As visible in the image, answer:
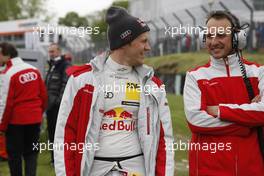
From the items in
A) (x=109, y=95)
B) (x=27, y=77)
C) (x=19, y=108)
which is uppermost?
(x=109, y=95)

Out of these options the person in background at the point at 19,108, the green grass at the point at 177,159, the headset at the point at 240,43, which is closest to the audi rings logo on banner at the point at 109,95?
the headset at the point at 240,43

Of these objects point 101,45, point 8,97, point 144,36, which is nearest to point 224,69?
point 144,36

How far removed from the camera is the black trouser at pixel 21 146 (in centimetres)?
690

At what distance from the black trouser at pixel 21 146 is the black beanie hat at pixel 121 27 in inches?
135

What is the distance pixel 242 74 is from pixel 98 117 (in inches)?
44.9

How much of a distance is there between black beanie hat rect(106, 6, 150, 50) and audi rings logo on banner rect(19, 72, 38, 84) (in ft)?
10.5

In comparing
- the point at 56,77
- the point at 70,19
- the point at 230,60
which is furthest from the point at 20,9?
the point at 230,60

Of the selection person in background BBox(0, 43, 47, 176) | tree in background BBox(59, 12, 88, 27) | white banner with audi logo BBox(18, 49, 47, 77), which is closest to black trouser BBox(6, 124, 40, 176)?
person in background BBox(0, 43, 47, 176)

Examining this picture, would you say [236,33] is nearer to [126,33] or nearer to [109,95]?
[126,33]

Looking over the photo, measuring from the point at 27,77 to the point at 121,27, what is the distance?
3.38 meters

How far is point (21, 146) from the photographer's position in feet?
22.8

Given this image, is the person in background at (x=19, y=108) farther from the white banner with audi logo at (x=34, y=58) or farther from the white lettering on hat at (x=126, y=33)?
the white banner with audi logo at (x=34, y=58)
